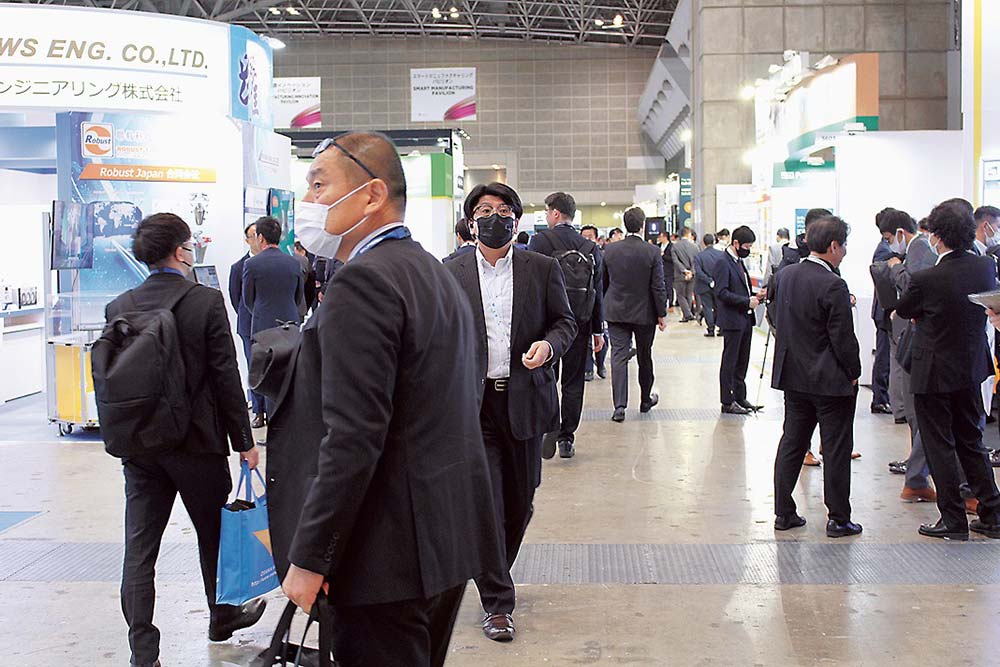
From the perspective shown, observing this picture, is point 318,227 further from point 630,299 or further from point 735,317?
point 735,317

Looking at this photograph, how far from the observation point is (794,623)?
4066 mm

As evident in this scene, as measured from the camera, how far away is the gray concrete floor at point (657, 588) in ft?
12.6

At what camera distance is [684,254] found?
18.3 m

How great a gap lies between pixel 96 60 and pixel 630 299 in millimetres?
4384

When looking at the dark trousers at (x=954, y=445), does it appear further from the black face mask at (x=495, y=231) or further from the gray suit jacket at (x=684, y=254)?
the gray suit jacket at (x=684, y=254)

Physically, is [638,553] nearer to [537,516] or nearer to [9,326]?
[537,516]

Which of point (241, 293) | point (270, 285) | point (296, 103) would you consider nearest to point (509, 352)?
point (270, 285)

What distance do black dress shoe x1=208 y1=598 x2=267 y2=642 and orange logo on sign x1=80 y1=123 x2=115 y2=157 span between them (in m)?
5.38

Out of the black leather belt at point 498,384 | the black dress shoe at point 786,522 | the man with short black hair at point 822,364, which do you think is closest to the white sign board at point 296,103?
the man with short black hair at point 822,364

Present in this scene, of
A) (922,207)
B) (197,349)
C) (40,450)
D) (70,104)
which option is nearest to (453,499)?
(197,349)

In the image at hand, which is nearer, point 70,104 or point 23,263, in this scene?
point 70,104

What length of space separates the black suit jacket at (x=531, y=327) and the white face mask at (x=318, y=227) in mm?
1546

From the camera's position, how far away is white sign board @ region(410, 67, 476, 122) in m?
24.6

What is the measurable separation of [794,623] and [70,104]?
6668 mm
